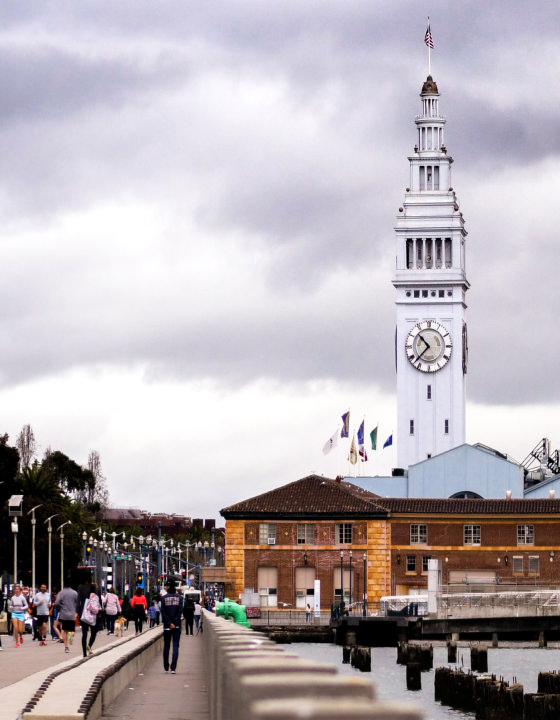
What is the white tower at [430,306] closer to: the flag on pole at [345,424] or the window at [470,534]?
the flag on pole at [345,424]

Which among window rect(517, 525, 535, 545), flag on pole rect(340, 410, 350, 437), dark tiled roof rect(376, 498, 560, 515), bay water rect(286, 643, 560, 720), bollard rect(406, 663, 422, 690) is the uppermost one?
flag on pole rect(340, 410, 350, 437)

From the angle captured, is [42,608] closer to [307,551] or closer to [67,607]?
[67,607]

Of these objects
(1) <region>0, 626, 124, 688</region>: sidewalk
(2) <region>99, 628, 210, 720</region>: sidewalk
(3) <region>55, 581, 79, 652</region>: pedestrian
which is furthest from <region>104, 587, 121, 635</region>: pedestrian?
(2) <region>99, 628, 210, 720</region>: sidewalk

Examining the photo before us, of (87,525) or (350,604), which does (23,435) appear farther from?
(350,604)

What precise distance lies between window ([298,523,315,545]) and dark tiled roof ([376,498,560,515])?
6249 millimetres

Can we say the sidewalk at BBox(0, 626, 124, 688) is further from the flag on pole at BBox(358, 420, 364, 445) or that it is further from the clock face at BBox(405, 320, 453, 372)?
the clock face at BBox(405, 320, 453, 372)

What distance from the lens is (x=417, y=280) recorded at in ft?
524

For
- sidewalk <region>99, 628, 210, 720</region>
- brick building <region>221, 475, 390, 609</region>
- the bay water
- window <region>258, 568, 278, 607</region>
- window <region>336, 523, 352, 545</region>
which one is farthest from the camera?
window <region>336, 523, 352, 545</region>

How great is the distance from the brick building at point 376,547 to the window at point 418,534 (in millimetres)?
74

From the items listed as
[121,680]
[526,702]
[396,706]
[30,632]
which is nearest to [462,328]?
[30,632]

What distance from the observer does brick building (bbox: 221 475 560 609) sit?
4296 inches

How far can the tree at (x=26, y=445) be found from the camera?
179962 mm

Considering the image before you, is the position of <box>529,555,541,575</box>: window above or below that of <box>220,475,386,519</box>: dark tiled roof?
below

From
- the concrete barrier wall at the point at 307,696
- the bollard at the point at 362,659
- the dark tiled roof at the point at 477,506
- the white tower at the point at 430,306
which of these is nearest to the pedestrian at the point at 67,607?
the concrete barrier wall at the point at 307,696
